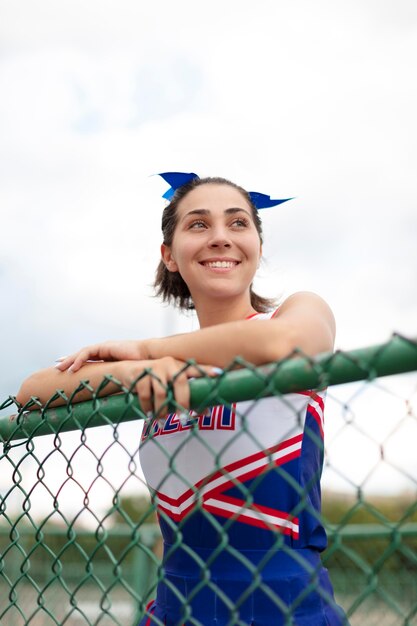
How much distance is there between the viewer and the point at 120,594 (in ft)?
31.3

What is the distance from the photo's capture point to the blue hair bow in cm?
320

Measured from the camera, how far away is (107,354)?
2.16 m

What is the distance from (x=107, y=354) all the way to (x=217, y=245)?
70 centimetres

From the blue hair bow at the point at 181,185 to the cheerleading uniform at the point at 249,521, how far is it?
118 centimetres

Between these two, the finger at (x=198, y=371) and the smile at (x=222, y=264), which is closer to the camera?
the finger at (x=198, y=371)

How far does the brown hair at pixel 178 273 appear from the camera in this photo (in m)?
3.07

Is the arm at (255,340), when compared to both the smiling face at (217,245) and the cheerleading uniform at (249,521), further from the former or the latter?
the smiling face at (217,245)

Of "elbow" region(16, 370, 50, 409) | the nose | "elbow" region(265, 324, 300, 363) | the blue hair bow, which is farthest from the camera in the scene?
the blue hair bow

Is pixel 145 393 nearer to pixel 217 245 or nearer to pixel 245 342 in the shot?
pixel 245 342

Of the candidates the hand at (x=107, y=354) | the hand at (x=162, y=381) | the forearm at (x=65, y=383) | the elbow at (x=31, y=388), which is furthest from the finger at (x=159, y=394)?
the elbow at (x=31, y=388)

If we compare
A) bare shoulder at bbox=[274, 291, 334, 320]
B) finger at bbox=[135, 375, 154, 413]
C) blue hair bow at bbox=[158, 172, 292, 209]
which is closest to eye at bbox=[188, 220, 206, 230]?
blue hair bow at bbox=[158, 172, 292, 209]

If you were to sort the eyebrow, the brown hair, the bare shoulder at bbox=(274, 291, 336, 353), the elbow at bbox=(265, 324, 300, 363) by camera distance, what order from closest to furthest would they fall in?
1. the elbow at bbox=(265, 324, 300, 363)
2. the bare shoulder at bbox=(274, 291, 336, 353)
3. the eyebrow
4. the brown hair

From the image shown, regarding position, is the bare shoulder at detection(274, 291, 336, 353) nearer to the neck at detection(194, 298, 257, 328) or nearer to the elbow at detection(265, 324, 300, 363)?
the elbow at detection(265, 324, 300, 363)

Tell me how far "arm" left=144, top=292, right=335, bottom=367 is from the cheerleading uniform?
194 mm
